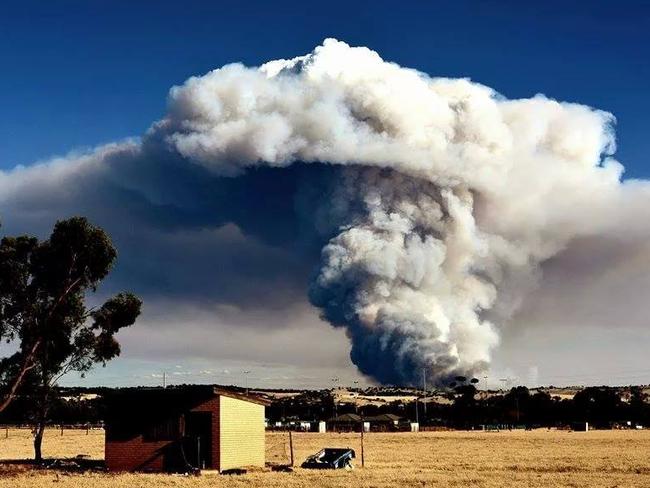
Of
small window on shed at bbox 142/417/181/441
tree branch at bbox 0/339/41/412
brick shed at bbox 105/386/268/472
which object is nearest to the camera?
brick shed at bbox 105/386/268/472

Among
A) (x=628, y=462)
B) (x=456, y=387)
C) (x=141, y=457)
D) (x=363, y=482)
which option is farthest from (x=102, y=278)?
(x=456, y=387)

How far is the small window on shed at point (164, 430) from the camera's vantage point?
46188mm

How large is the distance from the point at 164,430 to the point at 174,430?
0.64 metres

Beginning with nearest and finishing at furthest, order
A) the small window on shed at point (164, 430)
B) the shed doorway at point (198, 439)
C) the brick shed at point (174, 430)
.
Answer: the shed doorway at point (198, 439), the brick shed at point (174, 430), the small window on shed at point (164, 430)

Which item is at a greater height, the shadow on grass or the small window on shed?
the small window on shed

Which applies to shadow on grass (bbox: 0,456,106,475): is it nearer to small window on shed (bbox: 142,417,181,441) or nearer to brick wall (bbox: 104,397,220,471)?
brick wall (bbox: 104,397,220,471)

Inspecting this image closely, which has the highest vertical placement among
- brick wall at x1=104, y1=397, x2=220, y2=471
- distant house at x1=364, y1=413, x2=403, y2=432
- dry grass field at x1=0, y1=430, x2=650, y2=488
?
brick wall at x1=104, y1=397, x2=220, y2=471

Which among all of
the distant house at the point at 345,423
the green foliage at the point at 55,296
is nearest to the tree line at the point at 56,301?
the green foliage at the point at 55,296

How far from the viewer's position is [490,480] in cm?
3794

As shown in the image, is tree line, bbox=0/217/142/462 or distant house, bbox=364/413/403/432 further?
distant house, bbox=364/413/403/432

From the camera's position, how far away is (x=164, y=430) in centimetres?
4647

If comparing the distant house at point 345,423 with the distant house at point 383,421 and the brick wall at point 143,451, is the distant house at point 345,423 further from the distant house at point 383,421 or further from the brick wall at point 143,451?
the brick wall at point 143,451

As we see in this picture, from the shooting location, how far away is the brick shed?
150 ft

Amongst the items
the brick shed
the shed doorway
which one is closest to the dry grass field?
the brick shed
